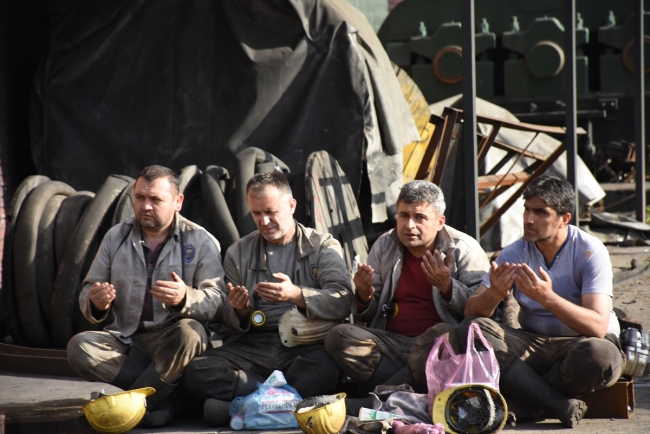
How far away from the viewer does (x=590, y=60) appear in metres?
13.8

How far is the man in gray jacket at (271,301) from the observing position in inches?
200

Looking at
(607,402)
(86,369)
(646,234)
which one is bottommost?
(646,234)

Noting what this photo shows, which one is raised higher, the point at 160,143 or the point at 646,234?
the point at 160,143

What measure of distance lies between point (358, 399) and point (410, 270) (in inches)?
32.4

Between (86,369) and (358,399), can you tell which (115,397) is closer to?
(86,369)

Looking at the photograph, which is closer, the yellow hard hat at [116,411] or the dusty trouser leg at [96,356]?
the yellow hard hat at [116,411]

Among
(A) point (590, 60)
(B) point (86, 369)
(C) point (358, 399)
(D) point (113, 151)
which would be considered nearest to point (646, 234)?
(A) point (590, 60)

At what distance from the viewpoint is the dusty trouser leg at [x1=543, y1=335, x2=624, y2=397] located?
465 cm

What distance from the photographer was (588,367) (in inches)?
183

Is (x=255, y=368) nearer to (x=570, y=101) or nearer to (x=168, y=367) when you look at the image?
(x=168, y=367)

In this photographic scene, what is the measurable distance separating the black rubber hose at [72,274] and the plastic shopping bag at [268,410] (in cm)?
205

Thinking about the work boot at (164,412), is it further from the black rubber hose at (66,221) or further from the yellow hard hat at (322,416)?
the black rubber hose at (66,221)

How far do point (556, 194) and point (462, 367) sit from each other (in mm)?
1056

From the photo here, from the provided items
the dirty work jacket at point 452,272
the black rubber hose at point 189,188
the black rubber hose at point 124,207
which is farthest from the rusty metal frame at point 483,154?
the dirty work jacket at point 452,272
